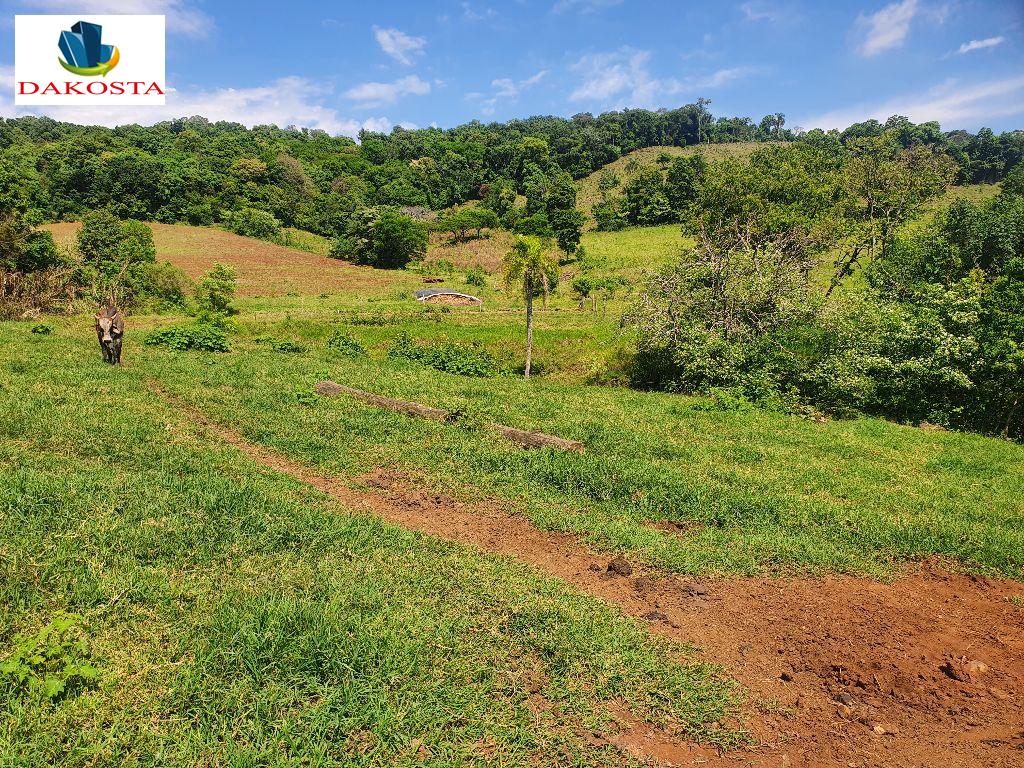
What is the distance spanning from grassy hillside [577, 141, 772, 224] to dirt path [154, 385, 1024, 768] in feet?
300

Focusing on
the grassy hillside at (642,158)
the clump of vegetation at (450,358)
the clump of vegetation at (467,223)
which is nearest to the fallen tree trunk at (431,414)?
the clump of vegetation at (450,358)

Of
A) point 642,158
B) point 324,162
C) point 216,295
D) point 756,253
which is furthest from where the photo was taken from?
point 642,158

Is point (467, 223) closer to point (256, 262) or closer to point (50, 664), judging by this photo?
point (256, 262)

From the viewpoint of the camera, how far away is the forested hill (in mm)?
74500

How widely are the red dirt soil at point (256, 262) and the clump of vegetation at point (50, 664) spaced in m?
46.7

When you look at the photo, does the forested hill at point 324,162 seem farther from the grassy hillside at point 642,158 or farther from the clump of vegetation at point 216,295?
the clump of vegetation at point 216,295

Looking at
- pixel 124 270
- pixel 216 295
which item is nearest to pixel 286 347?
pixel 216 295

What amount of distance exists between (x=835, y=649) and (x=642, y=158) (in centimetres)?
12380

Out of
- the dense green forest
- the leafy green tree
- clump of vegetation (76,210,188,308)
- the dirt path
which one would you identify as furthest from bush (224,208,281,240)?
the dirt path

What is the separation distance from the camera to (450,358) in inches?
872

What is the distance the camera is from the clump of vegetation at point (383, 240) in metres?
66.9

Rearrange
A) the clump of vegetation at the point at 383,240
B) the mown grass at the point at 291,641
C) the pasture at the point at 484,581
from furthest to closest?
the clump of vegetation at the point at 383,240, the pasture at the point at 484,581, the mown grass at the point at 291,641

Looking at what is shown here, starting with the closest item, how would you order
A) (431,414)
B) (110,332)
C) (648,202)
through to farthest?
(431,414) < (110,332) < (648,202)

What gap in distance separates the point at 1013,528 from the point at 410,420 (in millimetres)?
10410
